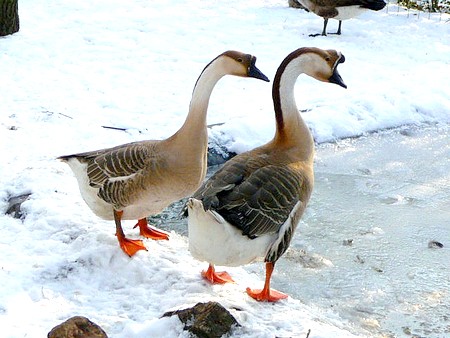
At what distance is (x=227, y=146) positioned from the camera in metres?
6.72

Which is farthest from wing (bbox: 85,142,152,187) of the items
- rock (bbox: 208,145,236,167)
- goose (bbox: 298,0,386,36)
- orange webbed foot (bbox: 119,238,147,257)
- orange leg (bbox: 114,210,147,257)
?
goose (bbox: 298,0,386,36)

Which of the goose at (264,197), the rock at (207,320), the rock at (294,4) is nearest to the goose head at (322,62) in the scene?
the goose at (264,197)

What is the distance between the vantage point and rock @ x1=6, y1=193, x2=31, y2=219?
16.4 ft

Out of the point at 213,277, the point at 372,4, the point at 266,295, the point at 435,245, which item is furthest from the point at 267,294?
the point at 372,4

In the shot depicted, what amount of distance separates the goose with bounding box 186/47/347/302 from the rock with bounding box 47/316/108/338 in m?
0.78

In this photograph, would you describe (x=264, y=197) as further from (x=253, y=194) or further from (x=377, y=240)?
(x=377, y=240)

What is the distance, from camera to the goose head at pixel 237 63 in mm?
4203

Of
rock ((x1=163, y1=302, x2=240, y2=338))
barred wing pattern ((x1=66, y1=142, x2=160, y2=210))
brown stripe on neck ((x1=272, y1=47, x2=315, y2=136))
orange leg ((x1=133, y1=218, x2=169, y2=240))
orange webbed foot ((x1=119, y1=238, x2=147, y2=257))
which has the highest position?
brown stripe on neck ((x1=272, y1=47, x2=315, y2=136))

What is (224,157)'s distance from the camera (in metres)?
6.65

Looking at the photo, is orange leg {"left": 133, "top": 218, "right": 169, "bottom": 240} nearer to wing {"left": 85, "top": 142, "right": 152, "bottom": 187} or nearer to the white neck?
wing {"left": 85, "top": 142, "right": 152, "bottom": 187}

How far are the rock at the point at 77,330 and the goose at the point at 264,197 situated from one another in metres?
0.78

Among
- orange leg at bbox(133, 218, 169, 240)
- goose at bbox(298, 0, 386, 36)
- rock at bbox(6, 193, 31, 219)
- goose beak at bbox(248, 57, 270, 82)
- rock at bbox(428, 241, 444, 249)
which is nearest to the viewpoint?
goose beak at bbox(248, 57, 270, 82)

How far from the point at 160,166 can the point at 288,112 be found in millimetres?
897

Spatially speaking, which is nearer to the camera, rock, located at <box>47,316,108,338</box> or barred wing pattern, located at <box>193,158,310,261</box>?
rock, located at <box>47,316,108,338</box>
